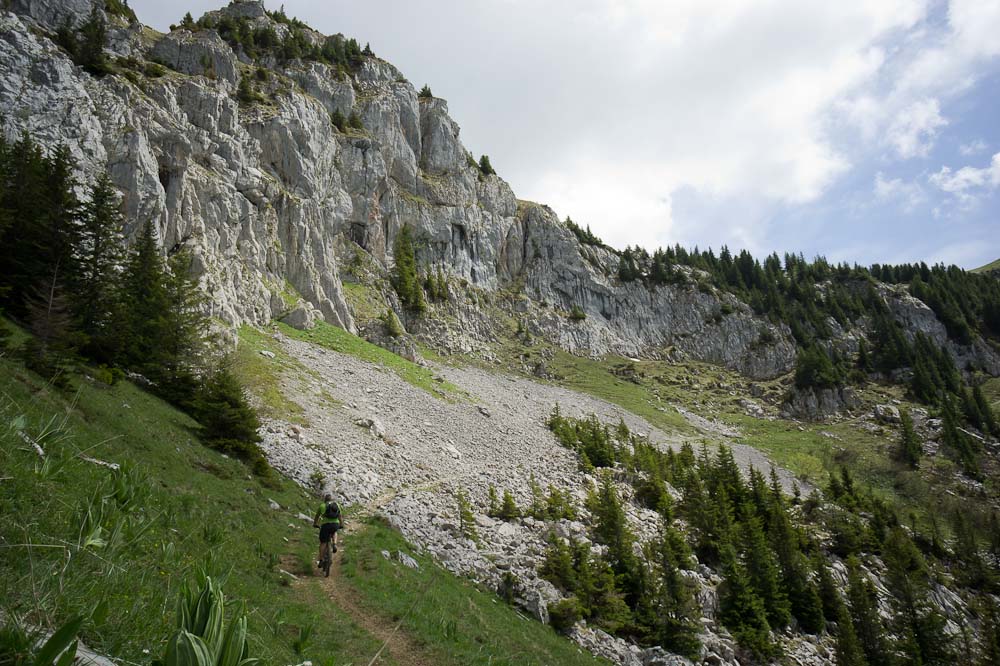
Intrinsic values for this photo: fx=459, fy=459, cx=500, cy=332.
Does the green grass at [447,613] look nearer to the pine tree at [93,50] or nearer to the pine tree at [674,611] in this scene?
the pine tree at [674,611]

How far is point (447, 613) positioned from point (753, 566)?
19499mm

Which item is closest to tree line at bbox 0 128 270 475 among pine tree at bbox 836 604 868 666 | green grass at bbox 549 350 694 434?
pine tree at bbox 836 604 868 666

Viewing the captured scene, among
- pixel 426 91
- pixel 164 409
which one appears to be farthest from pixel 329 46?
pixel 164 409

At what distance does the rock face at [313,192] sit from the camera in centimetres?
4144

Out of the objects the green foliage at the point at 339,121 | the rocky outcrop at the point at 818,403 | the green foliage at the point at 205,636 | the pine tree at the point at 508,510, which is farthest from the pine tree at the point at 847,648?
the green foliage at the point at 339,121

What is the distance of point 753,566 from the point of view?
2375cm

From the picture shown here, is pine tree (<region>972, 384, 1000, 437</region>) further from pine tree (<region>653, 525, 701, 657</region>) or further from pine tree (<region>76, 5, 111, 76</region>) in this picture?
pine tree (<region>76, 5, 111, 76</region>)

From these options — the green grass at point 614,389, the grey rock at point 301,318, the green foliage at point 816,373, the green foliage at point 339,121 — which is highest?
the green foliage at point 339,121

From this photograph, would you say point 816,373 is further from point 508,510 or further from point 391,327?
point 508,510

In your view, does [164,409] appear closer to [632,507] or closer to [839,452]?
[632,507]

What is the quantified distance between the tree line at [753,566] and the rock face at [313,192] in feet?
113

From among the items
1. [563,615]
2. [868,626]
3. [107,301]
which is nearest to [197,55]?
[107,301]

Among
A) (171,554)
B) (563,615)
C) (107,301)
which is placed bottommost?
(563,615)

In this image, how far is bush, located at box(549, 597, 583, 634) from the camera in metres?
15.5
